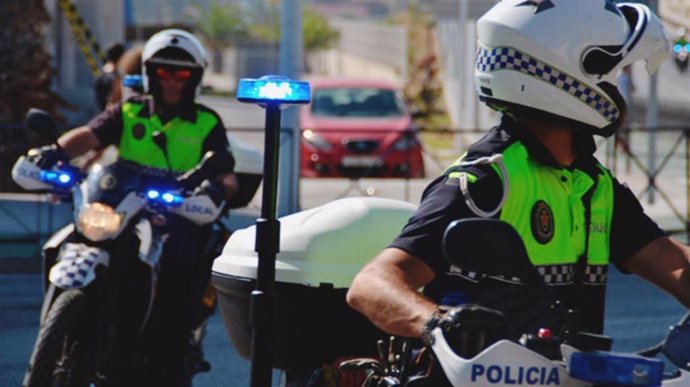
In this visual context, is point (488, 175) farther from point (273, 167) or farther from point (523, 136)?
point (273, 167)

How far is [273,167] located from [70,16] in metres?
23.2

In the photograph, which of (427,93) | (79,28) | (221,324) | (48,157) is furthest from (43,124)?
(427,93)

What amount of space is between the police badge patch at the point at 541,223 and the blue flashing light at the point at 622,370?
667 millimetres

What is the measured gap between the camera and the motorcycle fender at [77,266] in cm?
632

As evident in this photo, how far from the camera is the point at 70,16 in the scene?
26.7 m

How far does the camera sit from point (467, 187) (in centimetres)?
338

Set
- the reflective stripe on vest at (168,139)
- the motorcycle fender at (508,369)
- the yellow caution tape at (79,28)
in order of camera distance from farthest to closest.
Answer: the yellow caution tape at (79,28) → the reflective stripe on vest at (168,139) → the motorcycle fender at (508,369)

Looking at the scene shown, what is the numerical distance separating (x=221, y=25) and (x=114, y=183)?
219ft

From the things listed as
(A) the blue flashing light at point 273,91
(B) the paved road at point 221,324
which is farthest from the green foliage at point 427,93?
(A) the blue flashing light at point 273,91

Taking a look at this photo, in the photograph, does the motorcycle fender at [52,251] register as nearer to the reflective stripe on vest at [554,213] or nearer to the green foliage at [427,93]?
the reflective stripe on vest at [554,213]

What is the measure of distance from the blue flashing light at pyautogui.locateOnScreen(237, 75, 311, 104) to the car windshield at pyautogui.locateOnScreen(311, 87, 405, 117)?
61.5ft

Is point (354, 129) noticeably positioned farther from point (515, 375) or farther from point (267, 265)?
point (515, 375)

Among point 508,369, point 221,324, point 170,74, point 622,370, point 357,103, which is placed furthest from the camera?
point 357,103

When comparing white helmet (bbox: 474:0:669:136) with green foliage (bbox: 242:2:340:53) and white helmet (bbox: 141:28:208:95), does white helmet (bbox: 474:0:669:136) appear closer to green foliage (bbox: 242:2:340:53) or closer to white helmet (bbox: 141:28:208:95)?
white helmet (bbox: 141:28:208:95)
